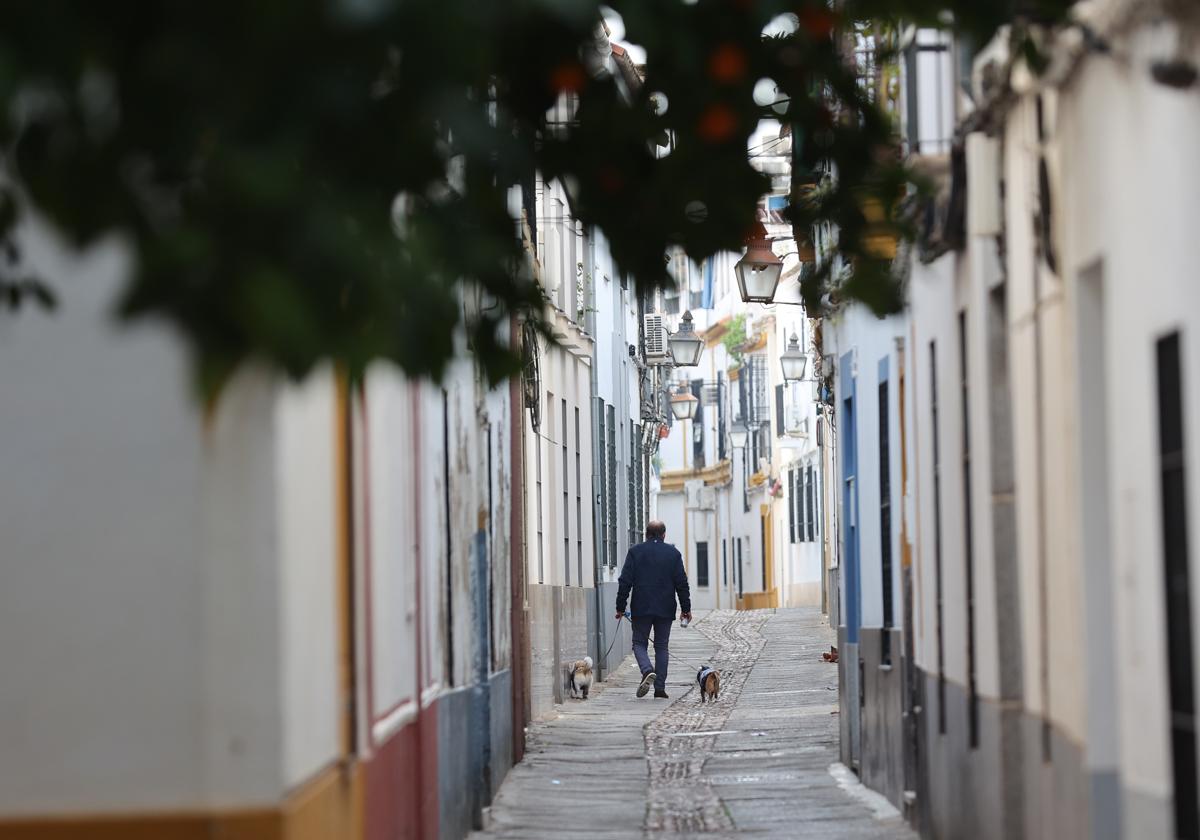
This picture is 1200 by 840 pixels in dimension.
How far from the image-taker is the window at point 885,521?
13461mm

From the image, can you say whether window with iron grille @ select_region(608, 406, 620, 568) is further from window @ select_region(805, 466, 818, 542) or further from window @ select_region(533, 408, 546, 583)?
window @ select_region(805, 466, 818, 542)

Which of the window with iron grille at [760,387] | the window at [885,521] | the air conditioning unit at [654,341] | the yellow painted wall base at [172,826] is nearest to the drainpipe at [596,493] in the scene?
the air conditioning unit at [654,341]

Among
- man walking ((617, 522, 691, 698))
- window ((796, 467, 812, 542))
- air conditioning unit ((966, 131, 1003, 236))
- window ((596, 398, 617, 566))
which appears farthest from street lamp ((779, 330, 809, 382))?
air conditioning unit ((966, 131, 1003, 236))

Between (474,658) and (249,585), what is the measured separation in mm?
6893

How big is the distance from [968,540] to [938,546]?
0.78 m

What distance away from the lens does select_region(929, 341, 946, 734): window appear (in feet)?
35.8

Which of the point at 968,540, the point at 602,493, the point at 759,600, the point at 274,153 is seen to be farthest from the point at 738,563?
the point at 274,153

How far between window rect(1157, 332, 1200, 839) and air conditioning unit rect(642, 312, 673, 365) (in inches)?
1226

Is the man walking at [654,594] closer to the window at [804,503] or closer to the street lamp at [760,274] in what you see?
the street lamp at [760,274]

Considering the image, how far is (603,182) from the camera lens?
5.67 m

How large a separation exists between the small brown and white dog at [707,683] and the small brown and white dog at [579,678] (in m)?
1.22

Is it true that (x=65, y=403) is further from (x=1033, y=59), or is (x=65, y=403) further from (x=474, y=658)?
(x=474, y=658)

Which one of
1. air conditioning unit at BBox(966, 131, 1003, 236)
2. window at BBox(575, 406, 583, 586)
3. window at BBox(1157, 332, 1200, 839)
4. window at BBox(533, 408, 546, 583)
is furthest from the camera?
window at BBox(575, 406, 583, 586)

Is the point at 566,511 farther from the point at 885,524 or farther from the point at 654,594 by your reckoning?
the point at 885,524
